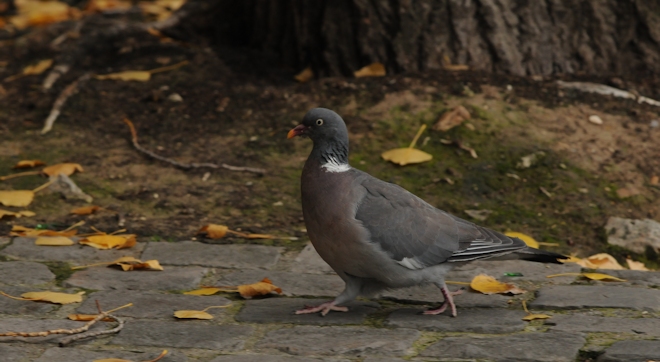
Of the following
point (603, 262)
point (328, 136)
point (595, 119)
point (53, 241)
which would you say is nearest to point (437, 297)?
point (328, 136)

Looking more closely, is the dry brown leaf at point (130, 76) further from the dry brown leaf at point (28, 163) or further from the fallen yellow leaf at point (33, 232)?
the fallen yellow leaf at point (33, 232)

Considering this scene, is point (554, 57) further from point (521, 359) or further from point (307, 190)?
point (521, 359)

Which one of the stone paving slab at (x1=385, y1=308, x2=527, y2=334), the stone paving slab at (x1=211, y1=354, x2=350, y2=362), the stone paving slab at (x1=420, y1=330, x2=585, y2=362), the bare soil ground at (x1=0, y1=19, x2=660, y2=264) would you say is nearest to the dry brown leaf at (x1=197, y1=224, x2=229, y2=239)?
the bare soil ground at (x1=0, y1=19, x2=660, y2=264)

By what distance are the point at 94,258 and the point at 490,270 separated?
180cm

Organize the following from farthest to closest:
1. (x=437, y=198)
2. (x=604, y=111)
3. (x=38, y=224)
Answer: (x=604, y=111) → (x=437, y=198) → (x=38, y=224)

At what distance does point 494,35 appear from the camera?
223 inches

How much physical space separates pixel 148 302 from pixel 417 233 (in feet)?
3.61

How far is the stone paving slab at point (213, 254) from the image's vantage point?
413 cm

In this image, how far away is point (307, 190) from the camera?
3.57 metres

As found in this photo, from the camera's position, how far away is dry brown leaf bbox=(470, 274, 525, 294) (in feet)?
12.3

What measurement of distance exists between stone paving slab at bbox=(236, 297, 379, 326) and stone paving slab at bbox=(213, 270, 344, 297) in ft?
0.30

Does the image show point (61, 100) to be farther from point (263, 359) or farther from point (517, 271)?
point (263, 359)

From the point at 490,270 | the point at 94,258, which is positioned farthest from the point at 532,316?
the point at 94,258

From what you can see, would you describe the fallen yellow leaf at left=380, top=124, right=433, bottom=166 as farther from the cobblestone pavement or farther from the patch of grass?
the patch of grass
